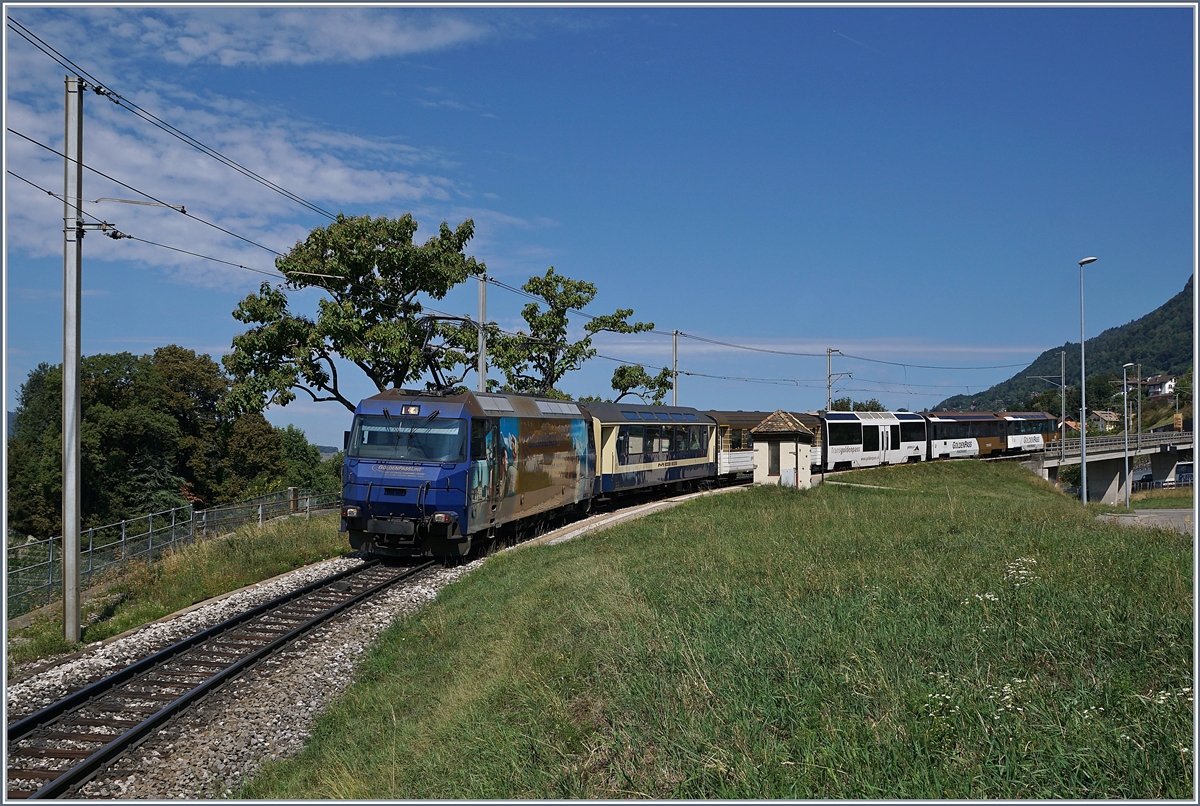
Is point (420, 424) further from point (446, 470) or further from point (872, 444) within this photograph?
point (872, 444)

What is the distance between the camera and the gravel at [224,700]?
694 cm

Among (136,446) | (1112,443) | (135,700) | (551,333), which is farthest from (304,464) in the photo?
(135,700)

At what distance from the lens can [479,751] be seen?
19.4 feet

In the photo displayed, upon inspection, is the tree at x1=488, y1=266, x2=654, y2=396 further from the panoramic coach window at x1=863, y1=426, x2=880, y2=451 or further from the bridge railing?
the bridge railing

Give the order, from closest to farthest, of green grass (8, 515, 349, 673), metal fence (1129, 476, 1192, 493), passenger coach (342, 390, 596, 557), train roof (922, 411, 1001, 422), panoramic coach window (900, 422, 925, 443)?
green grass (8, 515, 349, 673)
passenger coach (342, 390, 596, 557)
panoramic coach window (900, 422, 925, 443)
train roof (922, 411, 1001, 422)
metal fence (1129, 476, 1192, 493)

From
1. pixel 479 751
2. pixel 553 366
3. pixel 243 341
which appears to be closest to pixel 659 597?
pixel 479 751

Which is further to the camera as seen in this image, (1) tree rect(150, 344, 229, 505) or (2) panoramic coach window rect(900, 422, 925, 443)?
(1) tree rect(150, 344, 229, 505)

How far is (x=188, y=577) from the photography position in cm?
1486

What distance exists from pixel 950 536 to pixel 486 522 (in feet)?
29.2

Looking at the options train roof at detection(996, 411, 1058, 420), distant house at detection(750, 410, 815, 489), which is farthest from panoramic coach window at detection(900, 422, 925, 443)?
distant house at detection(750, 410, 815, 489)

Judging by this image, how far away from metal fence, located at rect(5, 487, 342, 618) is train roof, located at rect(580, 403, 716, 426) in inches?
363

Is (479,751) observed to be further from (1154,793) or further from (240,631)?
(240,631)

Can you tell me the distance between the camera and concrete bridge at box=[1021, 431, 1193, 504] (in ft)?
173

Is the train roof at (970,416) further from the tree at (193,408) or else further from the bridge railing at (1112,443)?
the tree at (193,408)
